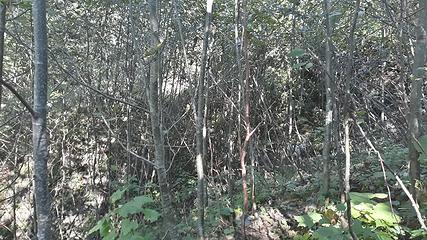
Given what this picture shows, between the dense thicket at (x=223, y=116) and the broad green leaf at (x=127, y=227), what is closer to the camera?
the broad green leaf at (x=127, y=227)

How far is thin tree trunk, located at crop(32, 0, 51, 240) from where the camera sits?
1.33 metres

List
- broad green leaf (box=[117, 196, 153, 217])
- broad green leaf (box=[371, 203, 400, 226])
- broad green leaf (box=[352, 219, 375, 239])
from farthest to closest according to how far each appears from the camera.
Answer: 1. broad green leaf (box=[371, 203, 400, 226])
2. broad green leaf (box=[352, 219, 375, 239])
3. broad green leaf (box=[117, 196, 153, 217])

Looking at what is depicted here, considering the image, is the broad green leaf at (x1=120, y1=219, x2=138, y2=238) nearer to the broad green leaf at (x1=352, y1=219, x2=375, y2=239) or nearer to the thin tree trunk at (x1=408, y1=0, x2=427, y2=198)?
the broad green leaf at (x1=352, y1=219, x2=375, y2=239)

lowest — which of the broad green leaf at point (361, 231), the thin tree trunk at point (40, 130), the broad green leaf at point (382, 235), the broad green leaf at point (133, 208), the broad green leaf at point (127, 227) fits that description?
the broad green leaf at point (382, 235)

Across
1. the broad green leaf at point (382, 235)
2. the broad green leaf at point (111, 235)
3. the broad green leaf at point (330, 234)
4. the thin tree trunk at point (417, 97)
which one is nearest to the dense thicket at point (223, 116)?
the thin tree trunk at point (417, 97)

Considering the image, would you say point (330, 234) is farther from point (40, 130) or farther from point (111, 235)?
point (40, 130)

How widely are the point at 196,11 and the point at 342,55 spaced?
6.63 ft

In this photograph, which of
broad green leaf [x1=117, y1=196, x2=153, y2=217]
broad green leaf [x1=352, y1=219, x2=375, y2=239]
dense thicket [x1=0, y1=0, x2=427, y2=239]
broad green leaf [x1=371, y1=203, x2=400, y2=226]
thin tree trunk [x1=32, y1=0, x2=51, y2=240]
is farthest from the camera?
dense thicket [x1=0, y1=0, x2=427, y2=239]

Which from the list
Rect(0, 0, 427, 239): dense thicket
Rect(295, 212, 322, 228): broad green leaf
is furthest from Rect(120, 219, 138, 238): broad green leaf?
Rect(295, 212, 322, 228): broad green leaf

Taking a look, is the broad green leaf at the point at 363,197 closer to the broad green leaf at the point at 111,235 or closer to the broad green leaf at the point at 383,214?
the broad green leaf at the point at 383,214

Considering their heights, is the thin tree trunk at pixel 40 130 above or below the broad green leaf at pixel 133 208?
above

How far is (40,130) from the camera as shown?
136cm

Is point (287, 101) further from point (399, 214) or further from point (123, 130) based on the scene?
point (399, 214)

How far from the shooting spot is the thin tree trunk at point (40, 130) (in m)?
1.33
